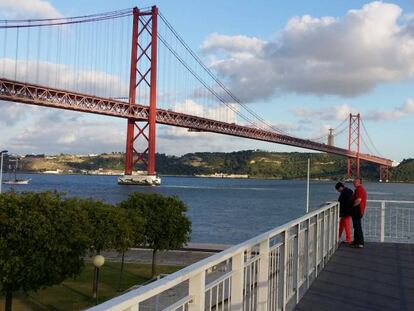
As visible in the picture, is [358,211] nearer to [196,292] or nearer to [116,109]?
[196,292]

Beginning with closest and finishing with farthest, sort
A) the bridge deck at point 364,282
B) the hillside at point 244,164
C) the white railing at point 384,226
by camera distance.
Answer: the bridge deck at point 364,282 < the white railing at point 384,226 < the hillside at point 244,164

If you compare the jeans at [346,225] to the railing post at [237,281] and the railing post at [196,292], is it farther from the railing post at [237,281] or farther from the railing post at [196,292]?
the railing post at [196,292]

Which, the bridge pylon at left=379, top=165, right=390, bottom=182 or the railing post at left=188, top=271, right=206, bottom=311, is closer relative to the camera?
the railing post at left=188, top=271, right=206, bottom=311

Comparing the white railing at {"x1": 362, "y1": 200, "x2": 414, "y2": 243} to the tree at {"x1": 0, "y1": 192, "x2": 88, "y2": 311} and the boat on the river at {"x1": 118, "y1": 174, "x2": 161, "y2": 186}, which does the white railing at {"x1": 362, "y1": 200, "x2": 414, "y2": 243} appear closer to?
the tree at {"x1": 0, "y1": 192, "x2": 88, "y2": 311}

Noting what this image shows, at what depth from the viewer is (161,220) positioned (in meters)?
17.3

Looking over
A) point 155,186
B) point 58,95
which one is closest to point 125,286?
point 58,95

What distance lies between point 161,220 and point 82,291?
3866mm

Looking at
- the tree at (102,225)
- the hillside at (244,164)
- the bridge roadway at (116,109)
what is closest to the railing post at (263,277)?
the tree at (102,225)

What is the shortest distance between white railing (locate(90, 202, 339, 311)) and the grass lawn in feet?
21.8

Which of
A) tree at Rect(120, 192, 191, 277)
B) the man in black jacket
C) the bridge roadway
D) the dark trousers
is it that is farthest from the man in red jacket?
the bridge roadway

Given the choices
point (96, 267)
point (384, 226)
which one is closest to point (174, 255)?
point (96, 267)

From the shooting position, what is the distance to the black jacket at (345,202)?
10539 mm

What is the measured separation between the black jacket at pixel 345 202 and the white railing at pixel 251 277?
235cm

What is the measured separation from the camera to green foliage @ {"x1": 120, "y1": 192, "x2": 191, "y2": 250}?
17203mm
